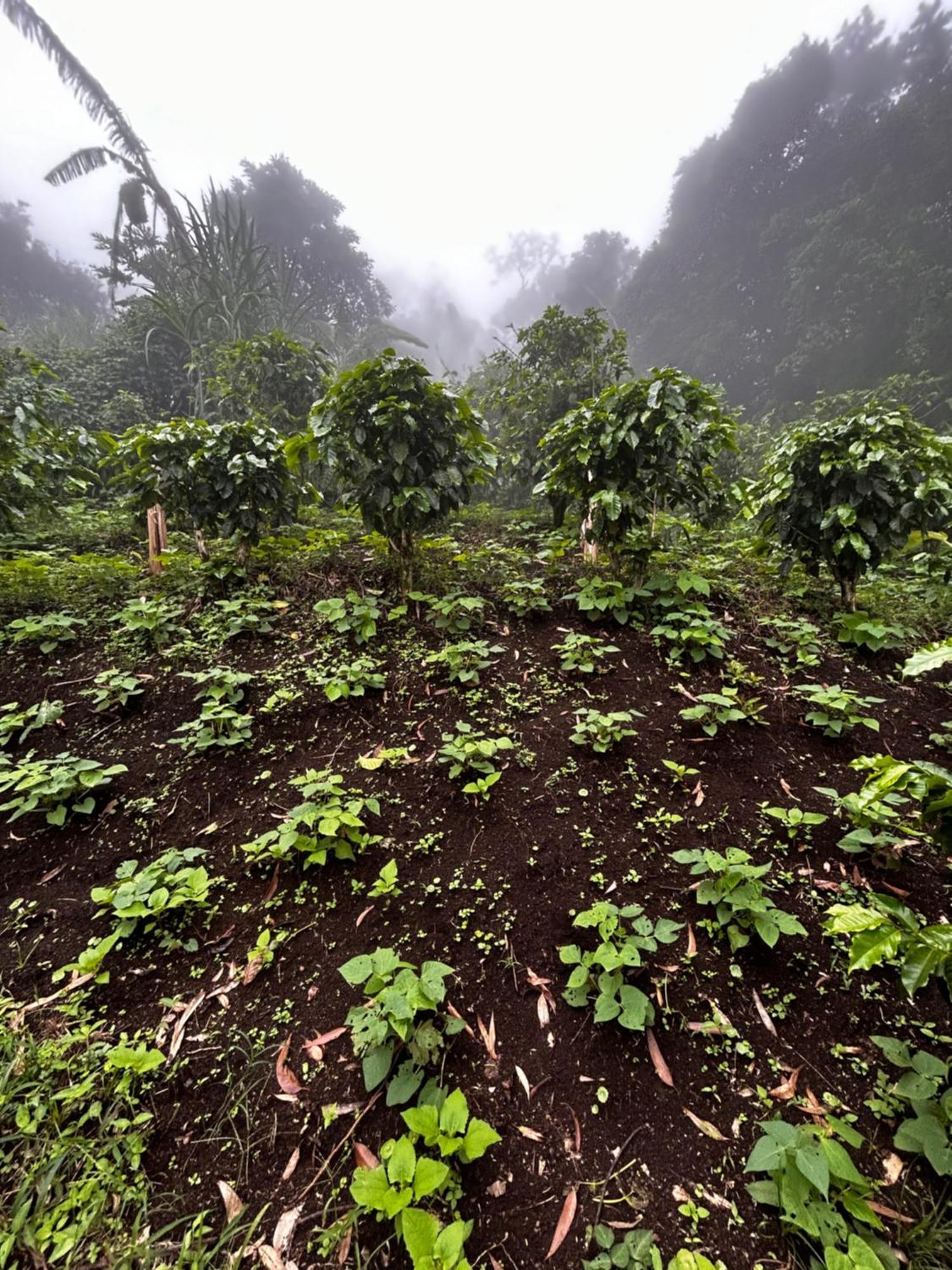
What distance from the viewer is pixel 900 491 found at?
3326 millimetres

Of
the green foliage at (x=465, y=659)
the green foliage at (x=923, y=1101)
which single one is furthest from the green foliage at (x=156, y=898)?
the green foliage at (x=923, y=1101)

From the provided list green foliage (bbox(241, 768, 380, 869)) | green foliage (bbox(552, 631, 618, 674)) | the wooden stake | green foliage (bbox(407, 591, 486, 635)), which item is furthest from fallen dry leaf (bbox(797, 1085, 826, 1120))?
the wooden stake

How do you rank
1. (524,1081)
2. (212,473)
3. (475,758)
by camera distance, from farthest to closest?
(212,473), (475,758), (524,1081)

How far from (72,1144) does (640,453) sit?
4203 mm

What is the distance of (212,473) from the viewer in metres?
3.97

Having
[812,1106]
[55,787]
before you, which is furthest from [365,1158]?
[55,787]

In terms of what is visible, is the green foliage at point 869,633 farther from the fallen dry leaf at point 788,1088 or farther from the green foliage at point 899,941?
the fallen dry leaf at point 788,1088

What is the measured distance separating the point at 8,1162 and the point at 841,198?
1211 inches

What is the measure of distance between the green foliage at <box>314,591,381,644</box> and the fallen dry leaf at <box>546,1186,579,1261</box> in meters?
2.75

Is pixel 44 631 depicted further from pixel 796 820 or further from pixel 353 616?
pixel 796 820

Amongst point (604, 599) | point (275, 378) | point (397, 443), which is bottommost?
point (604, 599)

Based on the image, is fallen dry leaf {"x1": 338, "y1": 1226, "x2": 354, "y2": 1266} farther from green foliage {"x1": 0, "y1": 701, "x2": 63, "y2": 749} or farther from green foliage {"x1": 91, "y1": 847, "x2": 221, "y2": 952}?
green foliage {"x1": 0, "y1": 701, "x2": 63, "y2": 749}

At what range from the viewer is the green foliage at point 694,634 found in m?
3.19

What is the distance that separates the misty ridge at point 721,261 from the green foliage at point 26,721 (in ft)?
36.0
